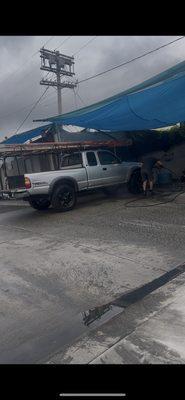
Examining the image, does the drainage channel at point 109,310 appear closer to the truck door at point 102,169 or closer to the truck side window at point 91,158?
the truck door at point 102,169

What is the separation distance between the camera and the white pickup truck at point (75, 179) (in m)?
10.4

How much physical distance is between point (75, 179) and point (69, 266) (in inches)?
227

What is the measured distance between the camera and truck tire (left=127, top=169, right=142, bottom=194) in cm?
1316

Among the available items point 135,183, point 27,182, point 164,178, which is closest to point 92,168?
point 135,183

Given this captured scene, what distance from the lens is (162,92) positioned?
25.4ft

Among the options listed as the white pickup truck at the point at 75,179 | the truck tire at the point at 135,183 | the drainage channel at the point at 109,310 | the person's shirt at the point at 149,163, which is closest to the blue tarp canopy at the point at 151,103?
the white pickup truck at the point at 75,179

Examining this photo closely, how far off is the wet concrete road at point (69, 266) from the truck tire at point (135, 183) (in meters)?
3.01

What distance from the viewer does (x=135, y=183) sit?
1331cm

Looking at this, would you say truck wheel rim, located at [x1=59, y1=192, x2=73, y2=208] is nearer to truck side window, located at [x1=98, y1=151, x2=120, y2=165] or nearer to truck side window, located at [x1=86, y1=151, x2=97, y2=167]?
truck side window, located at [x1=86, y1=151, x2=97, y2=167]

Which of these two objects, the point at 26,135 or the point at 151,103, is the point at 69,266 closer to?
the point at 151,103

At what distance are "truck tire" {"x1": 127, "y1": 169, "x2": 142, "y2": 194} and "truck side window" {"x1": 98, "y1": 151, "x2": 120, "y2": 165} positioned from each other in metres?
0.89

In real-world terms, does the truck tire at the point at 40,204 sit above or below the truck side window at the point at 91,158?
below

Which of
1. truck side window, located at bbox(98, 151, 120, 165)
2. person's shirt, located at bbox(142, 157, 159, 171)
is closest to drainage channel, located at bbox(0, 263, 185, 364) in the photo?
person's shirt, located at bbox(142, 157, 159, 171)
